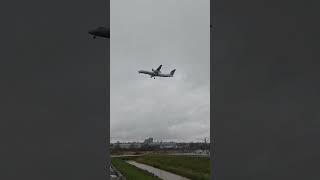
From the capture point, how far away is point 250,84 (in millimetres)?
1906
